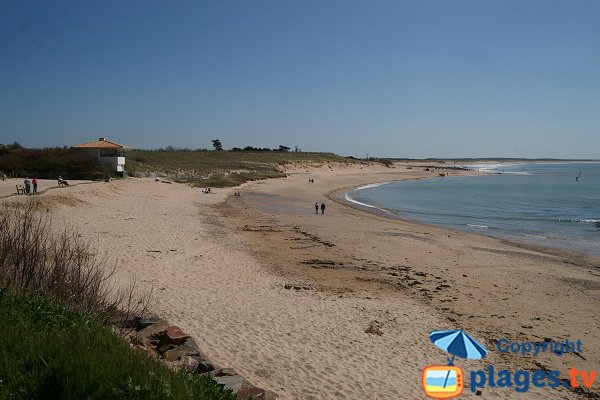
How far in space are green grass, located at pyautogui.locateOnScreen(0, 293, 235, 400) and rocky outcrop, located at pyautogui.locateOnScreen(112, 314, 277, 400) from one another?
94 cm

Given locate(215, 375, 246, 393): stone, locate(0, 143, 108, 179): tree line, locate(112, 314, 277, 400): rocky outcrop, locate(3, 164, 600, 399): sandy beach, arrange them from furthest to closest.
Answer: locate(0, 143, 108, 179): tree line → locate(3, 164, 600, 399): sandy beach → locate(112, 314, 277, 400): rocky outcrop → locate(215, 375, 246, 393): stone

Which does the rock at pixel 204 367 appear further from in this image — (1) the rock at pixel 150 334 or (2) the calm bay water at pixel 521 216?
(2) the calm bay water at pixel 521 216

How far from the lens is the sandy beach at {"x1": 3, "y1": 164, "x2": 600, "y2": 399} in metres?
7.44

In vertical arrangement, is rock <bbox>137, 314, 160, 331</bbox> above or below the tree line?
below

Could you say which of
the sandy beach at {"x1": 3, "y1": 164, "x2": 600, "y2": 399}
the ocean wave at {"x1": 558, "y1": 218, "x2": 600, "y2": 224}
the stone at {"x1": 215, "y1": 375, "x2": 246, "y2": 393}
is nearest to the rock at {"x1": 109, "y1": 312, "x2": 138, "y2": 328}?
the sandy beach at {"x1": 3, "y1": 164, "x2": 600, "y2": 399}

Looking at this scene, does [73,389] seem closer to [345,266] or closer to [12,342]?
[12,342]

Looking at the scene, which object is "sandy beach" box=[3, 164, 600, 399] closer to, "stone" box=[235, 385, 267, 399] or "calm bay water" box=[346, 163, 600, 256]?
"stone" box=[235, 385, 267, 399]

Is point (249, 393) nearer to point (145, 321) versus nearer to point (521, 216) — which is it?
point (145, 321)

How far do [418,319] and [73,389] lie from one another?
7.60 m

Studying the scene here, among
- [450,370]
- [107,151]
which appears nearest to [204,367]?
[450,370]

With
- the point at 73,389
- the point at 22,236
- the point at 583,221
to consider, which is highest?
the point at 22,236

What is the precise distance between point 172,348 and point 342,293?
5652 mm

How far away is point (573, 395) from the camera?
701 cm

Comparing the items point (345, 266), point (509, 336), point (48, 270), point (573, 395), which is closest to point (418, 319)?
point (509, 336)
